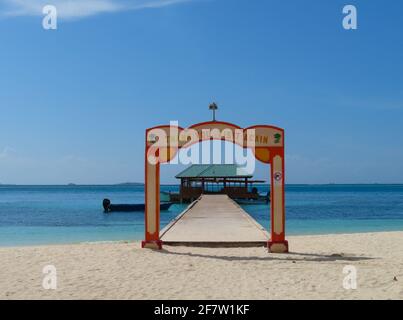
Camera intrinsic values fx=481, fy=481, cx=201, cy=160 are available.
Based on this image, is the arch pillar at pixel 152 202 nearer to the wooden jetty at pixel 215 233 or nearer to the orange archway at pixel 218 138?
the orange archway at pixel 218 138

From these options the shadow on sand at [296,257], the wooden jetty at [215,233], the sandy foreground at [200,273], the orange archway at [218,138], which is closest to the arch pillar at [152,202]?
the orange archway at [218,138]

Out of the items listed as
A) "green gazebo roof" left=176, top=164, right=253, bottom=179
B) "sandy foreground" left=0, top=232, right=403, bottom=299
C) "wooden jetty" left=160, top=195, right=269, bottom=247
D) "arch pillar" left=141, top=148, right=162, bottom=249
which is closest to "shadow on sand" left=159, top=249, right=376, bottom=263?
"sandy foreground" left=0, top=232, right=403, bottom=299

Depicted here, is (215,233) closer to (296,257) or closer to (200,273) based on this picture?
(296,257)

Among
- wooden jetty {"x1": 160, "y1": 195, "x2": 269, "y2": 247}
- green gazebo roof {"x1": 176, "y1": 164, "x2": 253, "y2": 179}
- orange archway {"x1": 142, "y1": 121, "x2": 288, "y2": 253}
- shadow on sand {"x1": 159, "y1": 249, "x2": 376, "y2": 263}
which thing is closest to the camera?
shadow on sand {"x1": 159, "y1": 249, "x2": 376, "y2": 263}

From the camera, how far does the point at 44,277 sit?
814 centimetres

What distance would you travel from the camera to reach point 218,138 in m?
11.3

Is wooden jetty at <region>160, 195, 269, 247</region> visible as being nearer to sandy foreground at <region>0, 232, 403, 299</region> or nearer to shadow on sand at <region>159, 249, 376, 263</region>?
sandy foreground at <region>0, 232, 403, 299</region>

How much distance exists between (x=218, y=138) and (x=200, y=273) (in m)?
3.81

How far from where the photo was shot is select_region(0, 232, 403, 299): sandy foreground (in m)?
6.96

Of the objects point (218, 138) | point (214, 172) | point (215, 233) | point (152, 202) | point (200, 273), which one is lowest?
point (200, 273)

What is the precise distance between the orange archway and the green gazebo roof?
3245cm

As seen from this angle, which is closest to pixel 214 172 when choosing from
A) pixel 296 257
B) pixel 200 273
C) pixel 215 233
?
pixel 215 233

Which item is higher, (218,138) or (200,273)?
(218,138)
